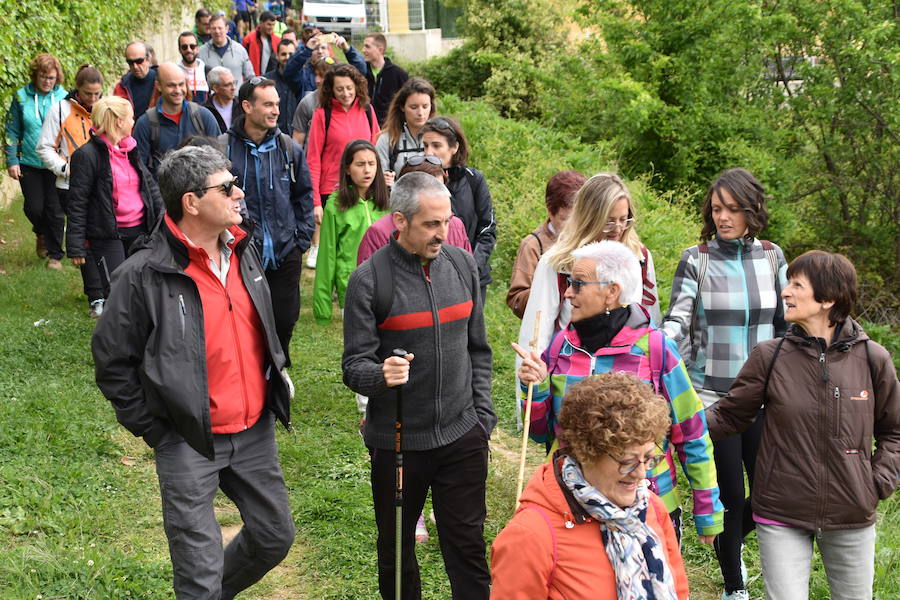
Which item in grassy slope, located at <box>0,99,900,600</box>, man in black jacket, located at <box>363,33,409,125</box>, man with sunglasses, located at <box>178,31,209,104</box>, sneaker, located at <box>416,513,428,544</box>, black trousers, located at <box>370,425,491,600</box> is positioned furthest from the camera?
man in black jacket, located at <box>363,33,409,125</box>

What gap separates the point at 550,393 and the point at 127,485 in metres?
3.45

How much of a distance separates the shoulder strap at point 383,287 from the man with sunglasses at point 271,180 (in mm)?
2684

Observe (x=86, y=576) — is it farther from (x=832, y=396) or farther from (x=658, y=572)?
(x=832, y=396)

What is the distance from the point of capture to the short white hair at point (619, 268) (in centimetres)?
390

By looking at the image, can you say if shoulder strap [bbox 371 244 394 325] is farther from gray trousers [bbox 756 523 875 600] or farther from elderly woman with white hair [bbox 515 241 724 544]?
gray trousers [bbox 756 523 875 600]

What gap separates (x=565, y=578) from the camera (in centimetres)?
296

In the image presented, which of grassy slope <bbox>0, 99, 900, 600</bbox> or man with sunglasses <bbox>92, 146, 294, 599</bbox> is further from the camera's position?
grassy slope <bbox>0, 99, 900, 600</bbox>

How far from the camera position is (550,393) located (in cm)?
405

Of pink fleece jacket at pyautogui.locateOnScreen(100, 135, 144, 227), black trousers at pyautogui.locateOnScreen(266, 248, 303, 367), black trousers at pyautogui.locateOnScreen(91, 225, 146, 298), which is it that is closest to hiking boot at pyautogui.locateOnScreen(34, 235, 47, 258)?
black trousers at pyautogui.locateOnScreen(91, 225, 146, 298)

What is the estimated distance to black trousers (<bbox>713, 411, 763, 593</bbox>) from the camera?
197 inches

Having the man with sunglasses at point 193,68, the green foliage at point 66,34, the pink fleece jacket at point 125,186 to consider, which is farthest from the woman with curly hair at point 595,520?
the green foliage at point 66,34

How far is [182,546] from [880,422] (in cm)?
299

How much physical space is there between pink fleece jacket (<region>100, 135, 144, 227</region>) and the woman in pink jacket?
1.55m

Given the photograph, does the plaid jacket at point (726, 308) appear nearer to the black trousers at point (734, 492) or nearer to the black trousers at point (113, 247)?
the black trousers at point (734, 492)
